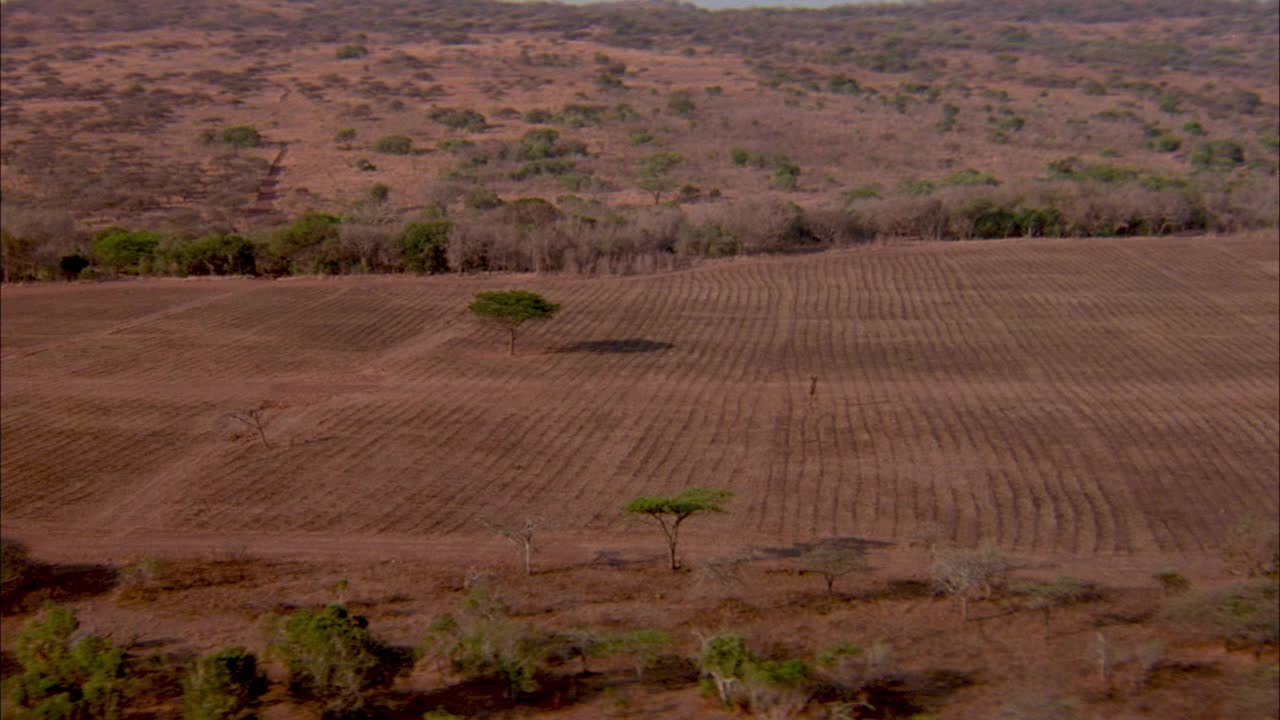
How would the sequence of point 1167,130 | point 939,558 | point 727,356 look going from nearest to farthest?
point 939,558, point 727,356, point 1167,130

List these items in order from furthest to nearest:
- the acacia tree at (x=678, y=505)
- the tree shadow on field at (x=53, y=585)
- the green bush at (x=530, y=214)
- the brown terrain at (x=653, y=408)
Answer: the green bush at (x=530, y=214) → the acacia tree at (x=678, y=505) → the tree shadow on field at (x=53, y=585) → the brown terrain at (x=653, y=408)

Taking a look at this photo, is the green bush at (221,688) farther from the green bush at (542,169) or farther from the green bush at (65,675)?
the green bush at (542,169)

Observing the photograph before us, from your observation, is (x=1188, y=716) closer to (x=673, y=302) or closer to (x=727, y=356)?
(x=727, y=356)

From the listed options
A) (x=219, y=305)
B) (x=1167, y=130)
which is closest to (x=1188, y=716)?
(x=219, y=305)

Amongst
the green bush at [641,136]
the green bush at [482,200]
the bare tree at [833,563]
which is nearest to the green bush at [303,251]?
the green bush at [482,200]

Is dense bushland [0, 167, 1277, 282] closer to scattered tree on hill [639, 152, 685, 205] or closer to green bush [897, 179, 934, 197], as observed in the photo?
green bush [897, 179, 934, 197]

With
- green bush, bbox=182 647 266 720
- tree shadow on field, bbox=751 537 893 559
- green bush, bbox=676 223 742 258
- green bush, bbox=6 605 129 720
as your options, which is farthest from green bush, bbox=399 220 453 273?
green bush, bbox=182 647 266 720
